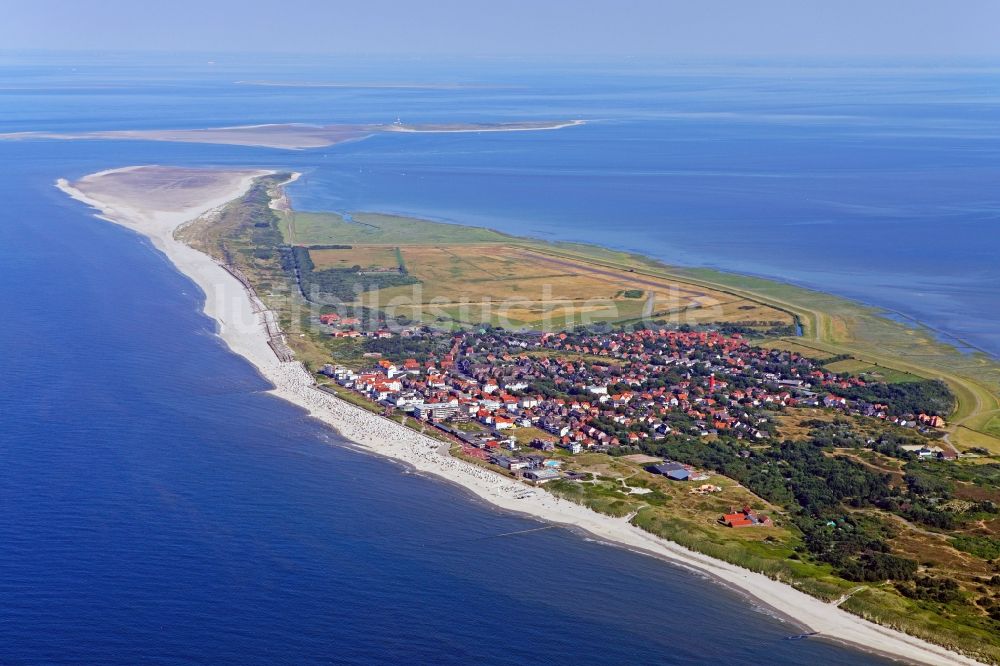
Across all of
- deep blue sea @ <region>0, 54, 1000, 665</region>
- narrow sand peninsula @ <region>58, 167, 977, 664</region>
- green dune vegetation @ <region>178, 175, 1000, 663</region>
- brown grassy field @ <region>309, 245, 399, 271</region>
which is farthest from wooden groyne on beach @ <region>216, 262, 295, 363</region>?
brown grassy field @ <region>309, 245, 399, 271</region>

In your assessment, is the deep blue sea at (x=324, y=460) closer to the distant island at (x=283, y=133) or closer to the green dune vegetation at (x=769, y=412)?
the green dune vegetation at (x=769, y=412)

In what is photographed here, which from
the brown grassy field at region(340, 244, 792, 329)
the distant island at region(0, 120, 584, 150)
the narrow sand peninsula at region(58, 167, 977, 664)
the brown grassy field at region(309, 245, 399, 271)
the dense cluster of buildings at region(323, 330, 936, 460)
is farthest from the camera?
the distant island at region(0, 120, 584, 150)

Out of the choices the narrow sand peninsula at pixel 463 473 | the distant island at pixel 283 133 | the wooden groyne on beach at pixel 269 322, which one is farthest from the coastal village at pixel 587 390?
the distant island at pixel 283 133

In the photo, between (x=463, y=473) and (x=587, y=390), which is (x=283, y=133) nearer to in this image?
(x=587, y=390)

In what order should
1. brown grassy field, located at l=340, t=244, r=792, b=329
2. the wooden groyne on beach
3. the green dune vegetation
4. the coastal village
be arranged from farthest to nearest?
1. brown grassy field, located at l=340, t=244, r=792, b=329
2. the wooden groyne on beach
3. the coastal village
4. the green dune vegetation

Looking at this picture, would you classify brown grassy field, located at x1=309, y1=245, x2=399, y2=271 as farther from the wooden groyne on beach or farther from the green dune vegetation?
the wooden groyne on beach

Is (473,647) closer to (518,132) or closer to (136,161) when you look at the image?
(136,161)

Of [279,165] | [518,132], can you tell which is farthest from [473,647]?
[518,132]
